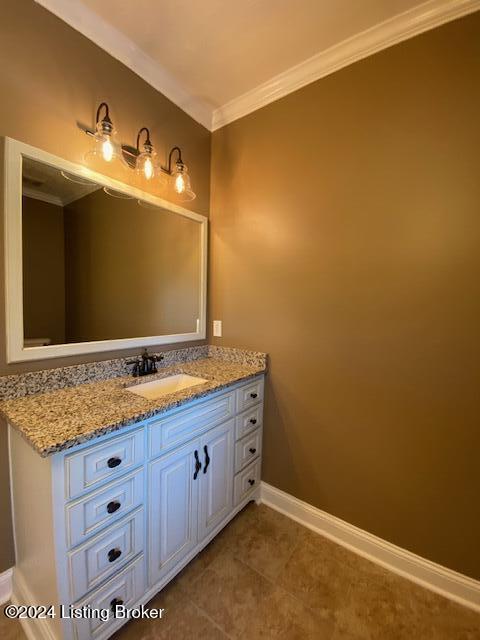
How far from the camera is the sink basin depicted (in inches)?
58.5

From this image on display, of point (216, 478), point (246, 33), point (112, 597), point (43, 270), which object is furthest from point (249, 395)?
point (246, 33)

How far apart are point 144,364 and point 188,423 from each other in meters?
0.51

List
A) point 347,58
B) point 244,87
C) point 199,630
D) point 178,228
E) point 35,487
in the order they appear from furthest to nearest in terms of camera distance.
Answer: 1. point 178,228
2. point 244,87
3. point 347,58
4. point 199,630
5. point 35,487

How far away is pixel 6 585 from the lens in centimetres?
119

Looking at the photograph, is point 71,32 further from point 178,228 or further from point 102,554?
point 102,554

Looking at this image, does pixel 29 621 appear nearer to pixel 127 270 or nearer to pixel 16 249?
pixel 16 249

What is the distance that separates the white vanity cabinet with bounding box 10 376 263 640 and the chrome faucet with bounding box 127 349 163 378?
1.52 feet

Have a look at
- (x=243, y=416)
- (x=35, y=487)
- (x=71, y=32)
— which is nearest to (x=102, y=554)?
(x=35, y=487)

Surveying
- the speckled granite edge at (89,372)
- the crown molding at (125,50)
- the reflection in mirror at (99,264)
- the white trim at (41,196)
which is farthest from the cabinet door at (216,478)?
the crown molding at (125,50)

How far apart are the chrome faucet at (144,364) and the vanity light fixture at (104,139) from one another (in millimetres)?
1067

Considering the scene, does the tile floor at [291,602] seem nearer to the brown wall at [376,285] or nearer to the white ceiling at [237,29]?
the brown wall at [376,285]

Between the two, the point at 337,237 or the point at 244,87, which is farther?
the point at 244,87

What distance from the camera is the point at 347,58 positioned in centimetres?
143

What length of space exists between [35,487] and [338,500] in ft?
5.05
